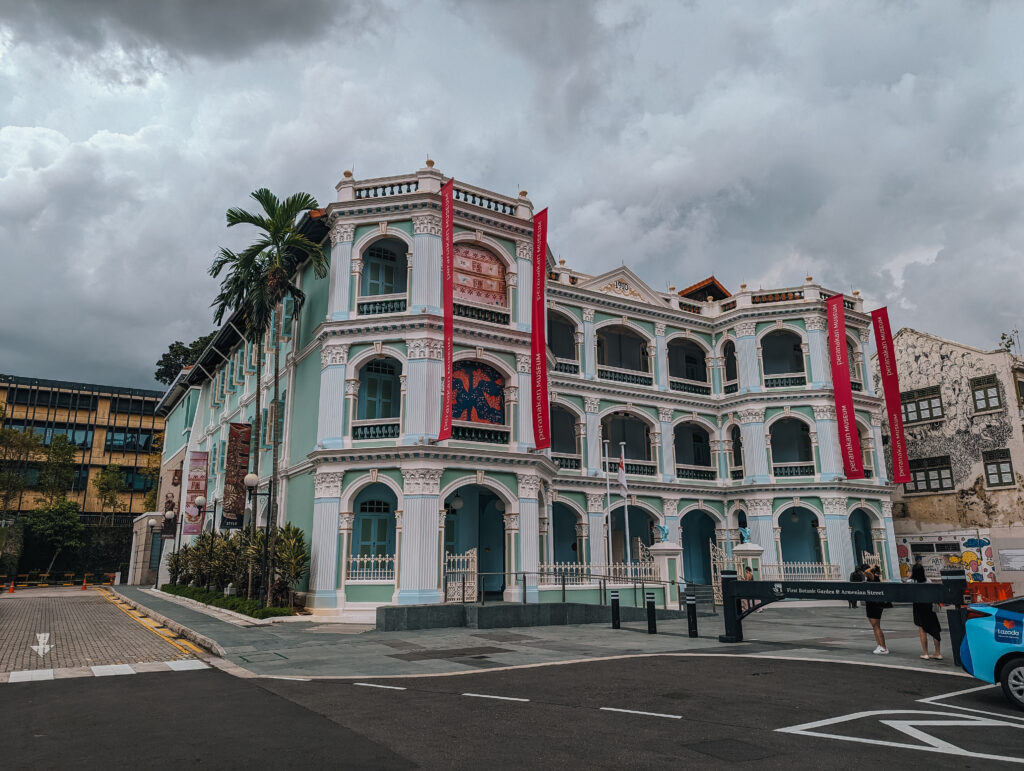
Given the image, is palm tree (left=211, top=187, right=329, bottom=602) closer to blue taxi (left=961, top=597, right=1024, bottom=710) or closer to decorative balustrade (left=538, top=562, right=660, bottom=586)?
decorative balustrade (left=538, top=562, right=660, bottom=586)

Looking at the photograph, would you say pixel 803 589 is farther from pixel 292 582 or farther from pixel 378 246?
pixel 378 246

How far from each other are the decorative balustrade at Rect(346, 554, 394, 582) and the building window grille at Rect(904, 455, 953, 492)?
99.7 feet

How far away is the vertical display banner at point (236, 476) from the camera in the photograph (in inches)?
1009

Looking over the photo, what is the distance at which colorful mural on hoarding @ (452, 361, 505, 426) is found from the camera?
22.6 metres

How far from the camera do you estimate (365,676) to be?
10.6 metres

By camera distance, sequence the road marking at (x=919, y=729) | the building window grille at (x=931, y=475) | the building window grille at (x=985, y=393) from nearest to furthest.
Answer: the road marking at (x=919, y=729) → the building window grille at (x=985, y=393) → the building window grille at (x=931, y=475)

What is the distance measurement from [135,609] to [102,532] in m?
→ 38.2

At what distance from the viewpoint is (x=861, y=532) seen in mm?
34031

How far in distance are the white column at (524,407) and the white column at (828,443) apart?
1521 cm

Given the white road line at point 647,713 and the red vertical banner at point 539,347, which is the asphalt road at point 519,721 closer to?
the white road line at point 647,713

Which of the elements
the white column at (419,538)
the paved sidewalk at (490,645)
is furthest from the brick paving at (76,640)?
the white column at (419,538)

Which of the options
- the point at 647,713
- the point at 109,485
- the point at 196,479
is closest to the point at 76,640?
the point at 647,713

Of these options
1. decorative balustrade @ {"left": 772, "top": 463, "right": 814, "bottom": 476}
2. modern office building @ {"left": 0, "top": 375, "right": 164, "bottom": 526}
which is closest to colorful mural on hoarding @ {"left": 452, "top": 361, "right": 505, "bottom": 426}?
decorative balustrade @ {"left": 772, "top": 463, "right": 814, "bottom": 476}

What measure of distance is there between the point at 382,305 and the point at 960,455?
3244 centimetres
